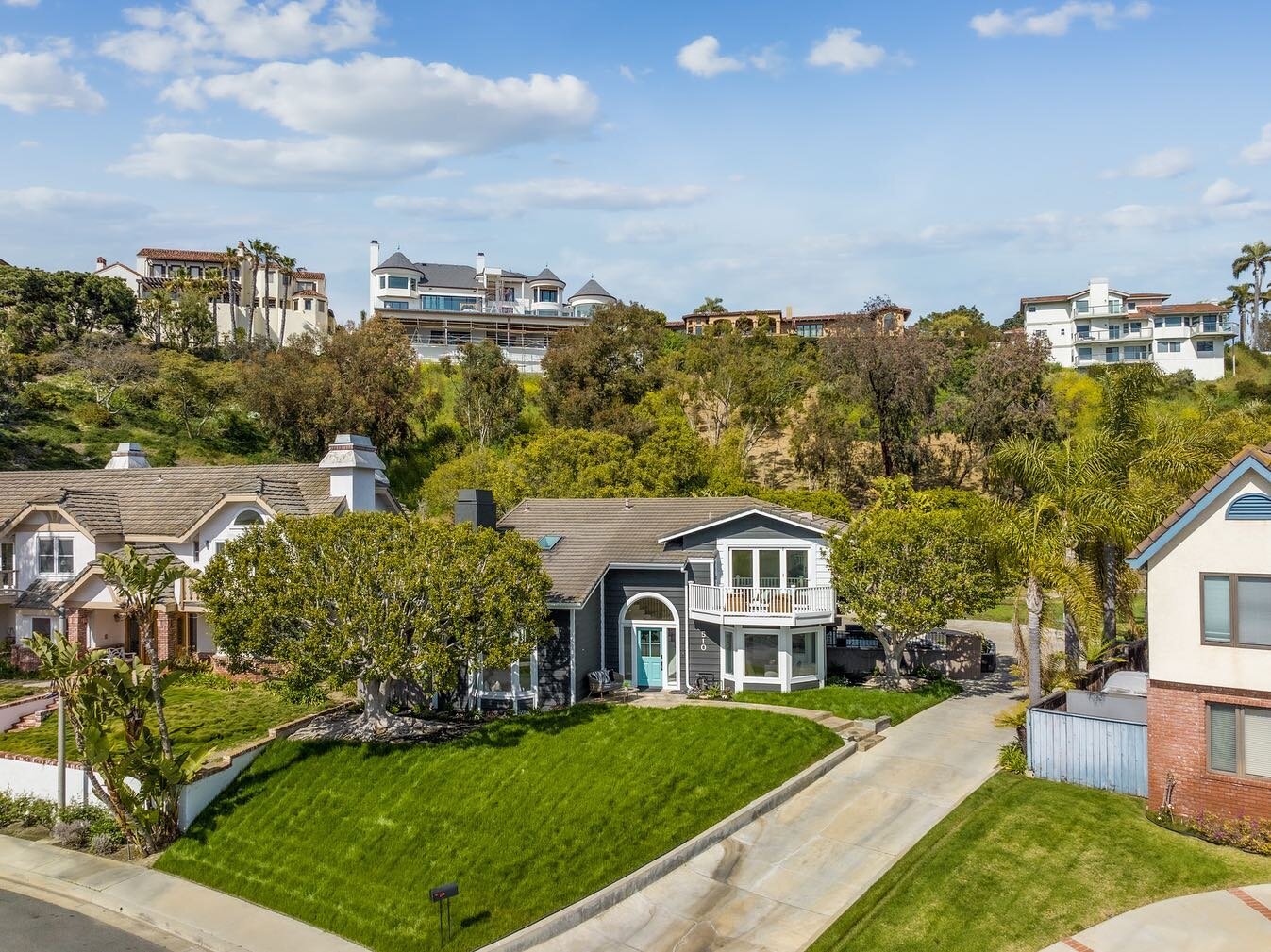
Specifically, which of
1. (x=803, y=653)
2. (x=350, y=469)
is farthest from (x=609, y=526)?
(x=350, y=469)

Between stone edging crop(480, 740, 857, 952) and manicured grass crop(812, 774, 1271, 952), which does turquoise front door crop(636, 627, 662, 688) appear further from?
manicured grass crop(812, 774, 1271, 952)

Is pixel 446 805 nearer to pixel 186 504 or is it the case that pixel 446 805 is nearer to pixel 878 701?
pixel 878 701

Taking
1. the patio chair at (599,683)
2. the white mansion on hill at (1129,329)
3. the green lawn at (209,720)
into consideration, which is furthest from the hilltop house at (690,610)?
the white mansion on hill at (1129,329)

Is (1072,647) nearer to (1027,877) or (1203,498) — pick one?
(1203,498)

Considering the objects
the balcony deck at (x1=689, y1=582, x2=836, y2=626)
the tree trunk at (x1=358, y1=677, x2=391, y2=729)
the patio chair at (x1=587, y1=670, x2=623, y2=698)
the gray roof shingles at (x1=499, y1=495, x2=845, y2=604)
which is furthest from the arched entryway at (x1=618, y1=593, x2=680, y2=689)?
the tree trunk at (x1=358, y1=677, x2=391, y2=729)

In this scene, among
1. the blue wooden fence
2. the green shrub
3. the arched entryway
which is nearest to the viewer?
the blue wooden fence

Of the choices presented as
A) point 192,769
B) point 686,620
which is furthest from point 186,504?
point 686,620
